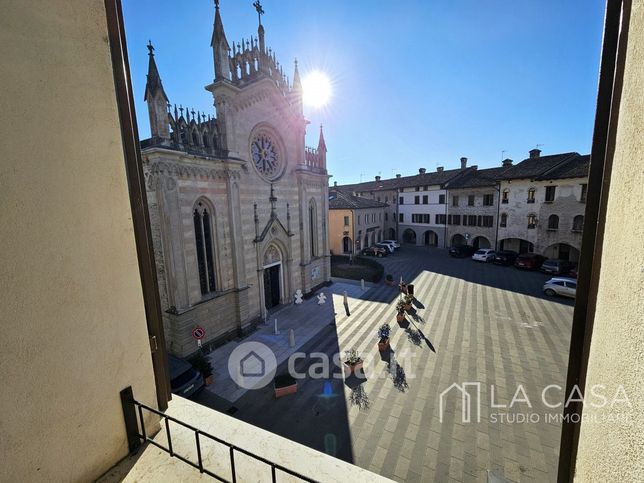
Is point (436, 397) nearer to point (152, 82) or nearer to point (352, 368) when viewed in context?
point (352, 368)

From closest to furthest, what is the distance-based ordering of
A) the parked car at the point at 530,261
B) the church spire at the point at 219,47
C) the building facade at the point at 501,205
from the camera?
1. the church spire at the point at 219,47
2. the parked car at the point at 530,261
3. the building facade at the point at 501,205

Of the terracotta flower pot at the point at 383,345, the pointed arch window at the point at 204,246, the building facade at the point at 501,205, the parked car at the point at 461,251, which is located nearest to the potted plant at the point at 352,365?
the terracotta flower pot at the point at 383,345

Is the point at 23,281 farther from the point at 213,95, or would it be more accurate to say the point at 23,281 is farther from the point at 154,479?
the point at 213,95

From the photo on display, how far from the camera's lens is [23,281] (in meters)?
1.90

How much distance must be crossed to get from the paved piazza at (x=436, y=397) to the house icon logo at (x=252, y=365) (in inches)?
31.8

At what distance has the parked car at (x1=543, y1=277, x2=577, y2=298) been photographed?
17202 mm

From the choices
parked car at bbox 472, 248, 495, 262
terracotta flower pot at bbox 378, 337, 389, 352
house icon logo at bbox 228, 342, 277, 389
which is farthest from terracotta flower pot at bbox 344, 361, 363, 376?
parked car at bbox 472, 248, 495, 262

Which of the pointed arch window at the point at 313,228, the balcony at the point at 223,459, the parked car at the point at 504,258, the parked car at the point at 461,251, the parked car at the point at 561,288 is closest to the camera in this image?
the balcony at the point at 223,459

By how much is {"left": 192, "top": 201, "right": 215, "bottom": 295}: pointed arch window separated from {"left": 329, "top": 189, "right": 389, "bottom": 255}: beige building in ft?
63.4

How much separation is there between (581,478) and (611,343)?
1.23 meters

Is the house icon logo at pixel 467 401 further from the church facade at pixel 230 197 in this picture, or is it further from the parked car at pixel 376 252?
the parked car at pixel 376 252

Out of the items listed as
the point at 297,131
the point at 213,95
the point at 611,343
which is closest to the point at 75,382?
the point at 611,343

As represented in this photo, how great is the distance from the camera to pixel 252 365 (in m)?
11.5

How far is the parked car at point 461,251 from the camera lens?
30.6 m
